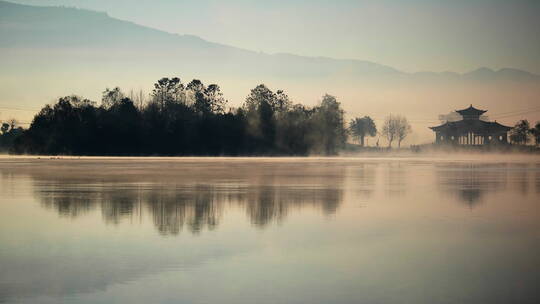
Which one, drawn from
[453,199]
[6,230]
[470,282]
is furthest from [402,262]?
[453,199]

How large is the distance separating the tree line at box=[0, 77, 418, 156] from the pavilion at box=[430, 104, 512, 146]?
2779cm

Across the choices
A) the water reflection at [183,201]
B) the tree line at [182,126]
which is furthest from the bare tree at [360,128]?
the water reflection at [183,201]

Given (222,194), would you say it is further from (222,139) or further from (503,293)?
(222,139)

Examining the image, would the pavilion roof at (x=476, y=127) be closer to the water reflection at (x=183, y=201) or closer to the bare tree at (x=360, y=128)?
the bare tree at (x=360, y=128)

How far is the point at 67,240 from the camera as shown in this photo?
44.9ft

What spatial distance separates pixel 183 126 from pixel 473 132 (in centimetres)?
6058

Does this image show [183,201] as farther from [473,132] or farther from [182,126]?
[473,132]

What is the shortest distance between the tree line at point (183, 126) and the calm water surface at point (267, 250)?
78.6 meters

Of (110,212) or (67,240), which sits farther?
(110,212)

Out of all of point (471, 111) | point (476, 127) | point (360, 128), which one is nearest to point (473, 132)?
point (476, 127)

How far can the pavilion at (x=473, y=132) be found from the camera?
136 metres

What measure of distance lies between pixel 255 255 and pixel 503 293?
169 inches

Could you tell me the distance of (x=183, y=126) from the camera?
104 meters

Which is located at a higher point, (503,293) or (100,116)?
(100,116)
